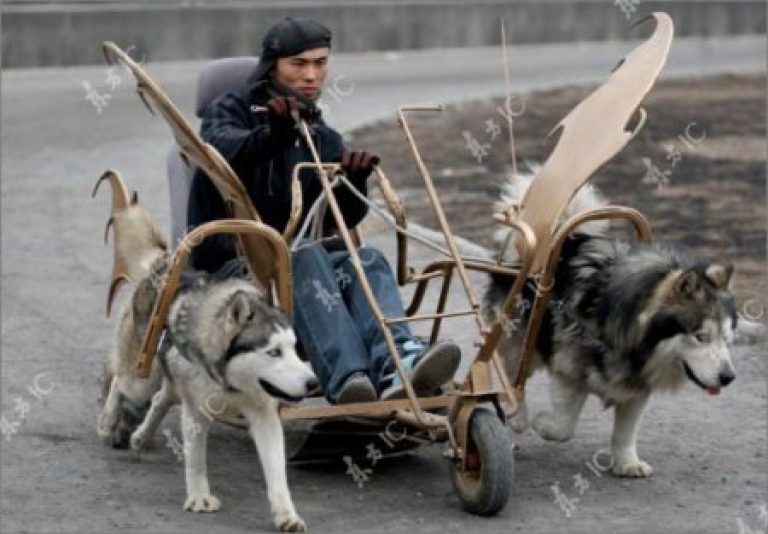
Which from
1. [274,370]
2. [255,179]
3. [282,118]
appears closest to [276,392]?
[274,370]

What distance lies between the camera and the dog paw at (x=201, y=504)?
280 inches

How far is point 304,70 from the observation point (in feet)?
25.5

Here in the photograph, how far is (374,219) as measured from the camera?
45.6ft

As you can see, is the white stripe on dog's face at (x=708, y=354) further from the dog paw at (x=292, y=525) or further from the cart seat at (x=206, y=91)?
the cart seat at (x=206, y=91)

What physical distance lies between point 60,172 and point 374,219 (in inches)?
131

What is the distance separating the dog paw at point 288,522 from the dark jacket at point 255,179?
1.33 metres

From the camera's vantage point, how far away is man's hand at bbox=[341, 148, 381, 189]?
7500 millimetres

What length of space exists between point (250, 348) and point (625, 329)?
1.58 m

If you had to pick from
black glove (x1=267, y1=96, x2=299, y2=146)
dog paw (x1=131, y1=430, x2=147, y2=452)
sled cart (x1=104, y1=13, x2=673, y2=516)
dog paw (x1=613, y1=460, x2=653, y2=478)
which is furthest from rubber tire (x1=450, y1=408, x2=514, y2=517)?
dog paw (x1=131, y1=430, x2=147, y2=452)

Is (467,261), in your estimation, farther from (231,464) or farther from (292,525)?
(292,525)

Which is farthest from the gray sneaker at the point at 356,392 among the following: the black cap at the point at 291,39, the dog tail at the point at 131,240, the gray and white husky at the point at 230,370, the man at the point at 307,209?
the black cap at the point at 291,39

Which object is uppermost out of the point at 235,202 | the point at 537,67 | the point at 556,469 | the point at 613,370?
the point at 235,202

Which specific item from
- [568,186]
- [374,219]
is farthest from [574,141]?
[374,219]

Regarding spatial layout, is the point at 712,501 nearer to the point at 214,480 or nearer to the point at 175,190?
the point at 214,480
